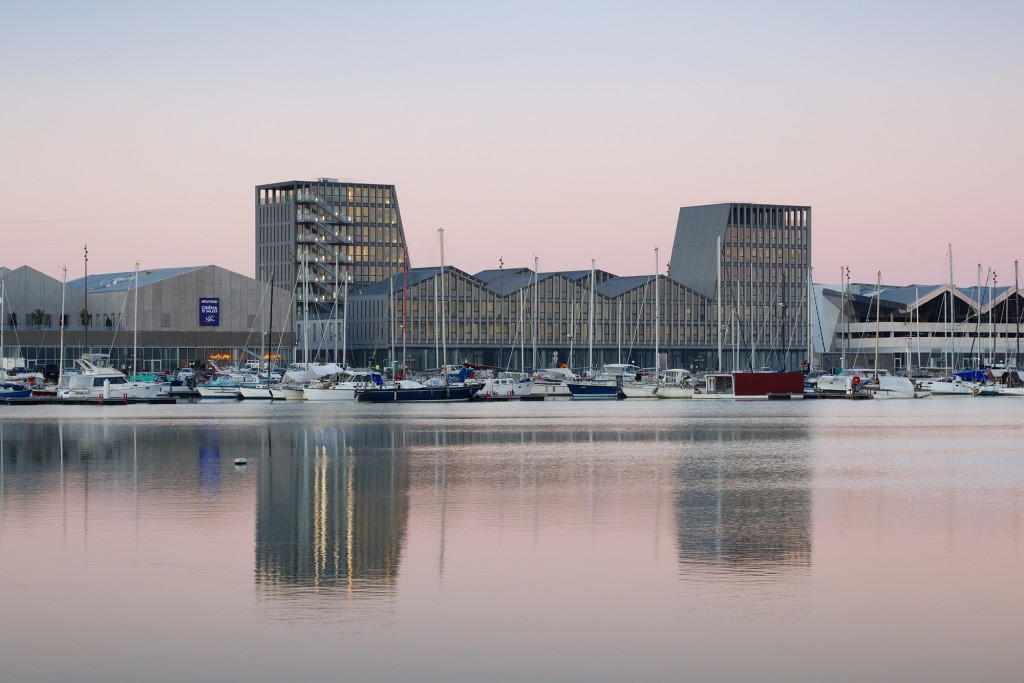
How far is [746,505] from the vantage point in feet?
125

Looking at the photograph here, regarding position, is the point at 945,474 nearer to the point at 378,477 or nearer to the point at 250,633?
the point at 378,477

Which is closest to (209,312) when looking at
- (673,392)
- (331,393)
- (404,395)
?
(331,393)

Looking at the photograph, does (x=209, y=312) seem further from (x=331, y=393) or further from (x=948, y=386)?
(x=948, y=386)

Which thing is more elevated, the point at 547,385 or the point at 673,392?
the point at 547,385

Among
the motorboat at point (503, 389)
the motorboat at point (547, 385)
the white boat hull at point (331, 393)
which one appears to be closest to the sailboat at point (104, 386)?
the white boat hull at point (331, 393)

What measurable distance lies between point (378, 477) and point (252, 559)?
64.0 feet

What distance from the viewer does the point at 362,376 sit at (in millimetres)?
159625

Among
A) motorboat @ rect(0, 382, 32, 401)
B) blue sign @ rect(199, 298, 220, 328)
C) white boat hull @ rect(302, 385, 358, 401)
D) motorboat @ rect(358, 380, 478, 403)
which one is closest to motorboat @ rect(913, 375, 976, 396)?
motorboat @ rect(358, 380, 478, 403)

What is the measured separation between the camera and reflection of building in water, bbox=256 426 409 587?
26.8 metres

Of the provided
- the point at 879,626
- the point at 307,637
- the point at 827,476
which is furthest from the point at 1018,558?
the point at 827,476

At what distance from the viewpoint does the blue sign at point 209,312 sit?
19488 centimetres

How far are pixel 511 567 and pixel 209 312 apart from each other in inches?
6796

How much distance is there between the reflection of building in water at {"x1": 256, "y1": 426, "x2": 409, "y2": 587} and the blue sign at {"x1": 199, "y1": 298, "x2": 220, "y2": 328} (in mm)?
135095

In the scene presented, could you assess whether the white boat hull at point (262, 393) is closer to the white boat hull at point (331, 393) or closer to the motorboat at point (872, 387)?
the white boat hull at point (331, 393)
